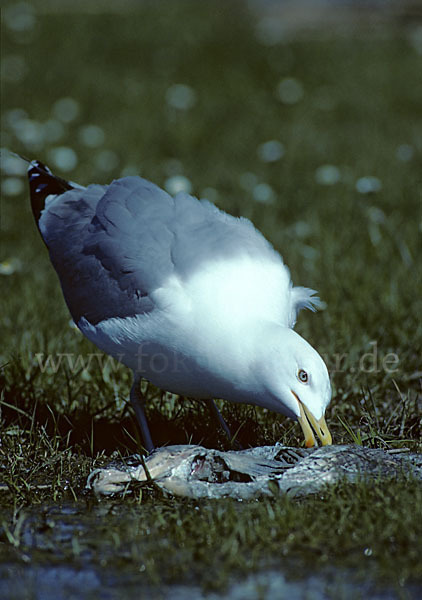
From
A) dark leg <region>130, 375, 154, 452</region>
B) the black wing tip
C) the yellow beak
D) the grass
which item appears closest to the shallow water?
the grass

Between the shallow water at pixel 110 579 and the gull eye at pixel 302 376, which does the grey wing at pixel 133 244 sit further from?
the shallow water at pixel 110 579

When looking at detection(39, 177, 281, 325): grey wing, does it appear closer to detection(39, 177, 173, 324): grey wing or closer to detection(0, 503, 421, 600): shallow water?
detection(39, 177, 173, 324): grey wing

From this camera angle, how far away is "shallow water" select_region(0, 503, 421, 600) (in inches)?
100

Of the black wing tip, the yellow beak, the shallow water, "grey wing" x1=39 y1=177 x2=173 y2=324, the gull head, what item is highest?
the black wing tip

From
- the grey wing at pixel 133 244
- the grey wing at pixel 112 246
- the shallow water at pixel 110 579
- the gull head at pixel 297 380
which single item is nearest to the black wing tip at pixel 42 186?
the grey wing at pixel 112 246

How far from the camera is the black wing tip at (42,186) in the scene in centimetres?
451

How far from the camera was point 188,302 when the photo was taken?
3.41 m

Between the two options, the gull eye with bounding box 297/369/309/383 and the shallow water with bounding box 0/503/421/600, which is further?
the gull eye with bounding box 297/369/309/383

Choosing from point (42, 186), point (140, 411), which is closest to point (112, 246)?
point (140, 411)

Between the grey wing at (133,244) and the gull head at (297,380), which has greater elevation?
the grey wing at (133,244)

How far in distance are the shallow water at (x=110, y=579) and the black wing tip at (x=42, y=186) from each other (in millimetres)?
1984

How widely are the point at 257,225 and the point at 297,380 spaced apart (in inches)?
129

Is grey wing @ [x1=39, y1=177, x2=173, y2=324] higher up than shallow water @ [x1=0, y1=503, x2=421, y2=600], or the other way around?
grey wing @ [x1=39, y1=177, x2=173, y2=324]

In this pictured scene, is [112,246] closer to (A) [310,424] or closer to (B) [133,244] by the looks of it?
(B) [133,244]
